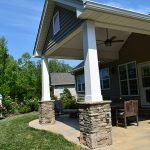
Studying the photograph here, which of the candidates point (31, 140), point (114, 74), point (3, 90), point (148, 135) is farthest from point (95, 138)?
point (3, 90)

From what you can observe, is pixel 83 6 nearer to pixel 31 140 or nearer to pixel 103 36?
pixel 31 140

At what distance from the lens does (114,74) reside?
14891 millimetres

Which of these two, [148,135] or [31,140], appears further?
[31,140]

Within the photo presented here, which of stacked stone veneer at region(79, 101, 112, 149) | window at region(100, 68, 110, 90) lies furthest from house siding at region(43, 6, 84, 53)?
window at region(100, 68, 110, 90)

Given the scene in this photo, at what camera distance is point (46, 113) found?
1145cm

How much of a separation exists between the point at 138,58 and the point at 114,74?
8.24ft

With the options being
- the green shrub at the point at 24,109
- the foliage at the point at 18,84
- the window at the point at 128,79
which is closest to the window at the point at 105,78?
the window at the point at 128,79

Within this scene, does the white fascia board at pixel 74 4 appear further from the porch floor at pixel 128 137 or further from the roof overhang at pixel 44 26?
the porch floor at pixel 128 137

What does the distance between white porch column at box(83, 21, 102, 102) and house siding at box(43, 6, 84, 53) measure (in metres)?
0.44

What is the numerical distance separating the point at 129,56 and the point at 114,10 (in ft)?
21.9

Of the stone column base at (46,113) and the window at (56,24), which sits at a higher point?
the window at (56,24)

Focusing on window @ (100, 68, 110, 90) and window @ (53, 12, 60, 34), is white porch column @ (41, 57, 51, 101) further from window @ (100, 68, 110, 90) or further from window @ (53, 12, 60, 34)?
window @ (100, 68, 110, 90)

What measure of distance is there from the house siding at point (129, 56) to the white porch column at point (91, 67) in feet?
18.3

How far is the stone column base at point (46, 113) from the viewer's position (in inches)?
448
